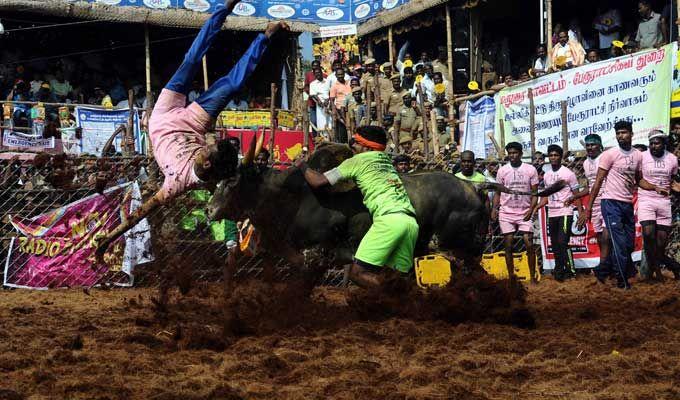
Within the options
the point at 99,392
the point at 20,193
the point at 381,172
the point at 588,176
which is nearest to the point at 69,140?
the point at 20,193

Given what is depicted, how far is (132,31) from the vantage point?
2231 cm

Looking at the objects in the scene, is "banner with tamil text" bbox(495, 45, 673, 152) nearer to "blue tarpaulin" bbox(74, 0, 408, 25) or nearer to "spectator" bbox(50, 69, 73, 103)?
"blue tarpaulin" bbox(74, 0, 408, 25)

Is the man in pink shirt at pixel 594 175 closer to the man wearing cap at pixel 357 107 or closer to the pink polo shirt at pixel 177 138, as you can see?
the pink polo shirt at pixel 177 138

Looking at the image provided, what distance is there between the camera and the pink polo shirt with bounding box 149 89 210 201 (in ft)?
21.9

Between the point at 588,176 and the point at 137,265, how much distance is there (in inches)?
234

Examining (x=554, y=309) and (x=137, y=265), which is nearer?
(x=554, y=309)

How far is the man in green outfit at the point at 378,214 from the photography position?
6.39 metres

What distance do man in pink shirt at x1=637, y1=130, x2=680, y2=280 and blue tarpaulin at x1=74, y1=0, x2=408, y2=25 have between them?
40.3ft

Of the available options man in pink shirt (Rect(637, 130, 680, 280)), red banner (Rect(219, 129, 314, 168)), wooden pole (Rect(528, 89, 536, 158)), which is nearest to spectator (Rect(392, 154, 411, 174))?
man in pink shirt (Rect(637, 130, 680, 280))

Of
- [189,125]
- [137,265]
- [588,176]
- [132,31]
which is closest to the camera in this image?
[189,125]

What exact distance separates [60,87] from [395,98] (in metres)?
8.19

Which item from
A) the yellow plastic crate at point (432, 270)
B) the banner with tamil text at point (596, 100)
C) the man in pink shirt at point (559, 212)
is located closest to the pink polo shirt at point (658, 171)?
the man in pink shirt at point (559, 212)

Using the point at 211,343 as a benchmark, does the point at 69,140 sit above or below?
above

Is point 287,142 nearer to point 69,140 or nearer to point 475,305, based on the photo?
point 69,140
